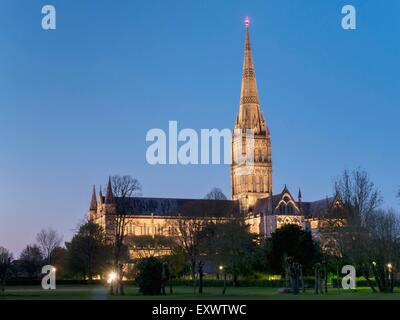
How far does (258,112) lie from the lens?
198m

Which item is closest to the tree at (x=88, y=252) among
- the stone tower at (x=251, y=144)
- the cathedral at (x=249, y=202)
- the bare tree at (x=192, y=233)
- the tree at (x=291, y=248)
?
the bare tree at (x=192, y=233)

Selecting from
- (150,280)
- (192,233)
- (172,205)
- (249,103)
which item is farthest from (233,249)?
(249,103)

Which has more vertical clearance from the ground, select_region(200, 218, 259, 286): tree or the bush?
select_region(200, 218, 259, 286): tree

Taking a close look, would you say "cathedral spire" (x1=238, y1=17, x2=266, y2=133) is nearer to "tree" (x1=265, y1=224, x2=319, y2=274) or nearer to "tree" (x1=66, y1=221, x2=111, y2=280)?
"tree" (x1=66, y1=221, x2=111, y2=280)

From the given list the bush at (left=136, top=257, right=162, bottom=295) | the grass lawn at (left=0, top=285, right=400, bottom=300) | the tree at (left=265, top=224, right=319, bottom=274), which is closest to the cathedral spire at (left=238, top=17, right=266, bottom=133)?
the tree at (left=265, top=224, right=319, bottom=274)

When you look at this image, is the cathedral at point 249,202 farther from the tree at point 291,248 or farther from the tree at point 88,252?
the tree at point 291,248

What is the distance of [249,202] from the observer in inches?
7525

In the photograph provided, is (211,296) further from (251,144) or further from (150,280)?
(251,144)

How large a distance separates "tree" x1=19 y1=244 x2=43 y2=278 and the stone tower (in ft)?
197

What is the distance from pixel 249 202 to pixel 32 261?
2761 inches

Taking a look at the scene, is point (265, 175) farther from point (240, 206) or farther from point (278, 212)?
point (278, 212)

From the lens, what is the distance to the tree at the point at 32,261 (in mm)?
131812

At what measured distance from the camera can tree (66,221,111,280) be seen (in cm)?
10725

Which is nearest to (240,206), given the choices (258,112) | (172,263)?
(258,112)
